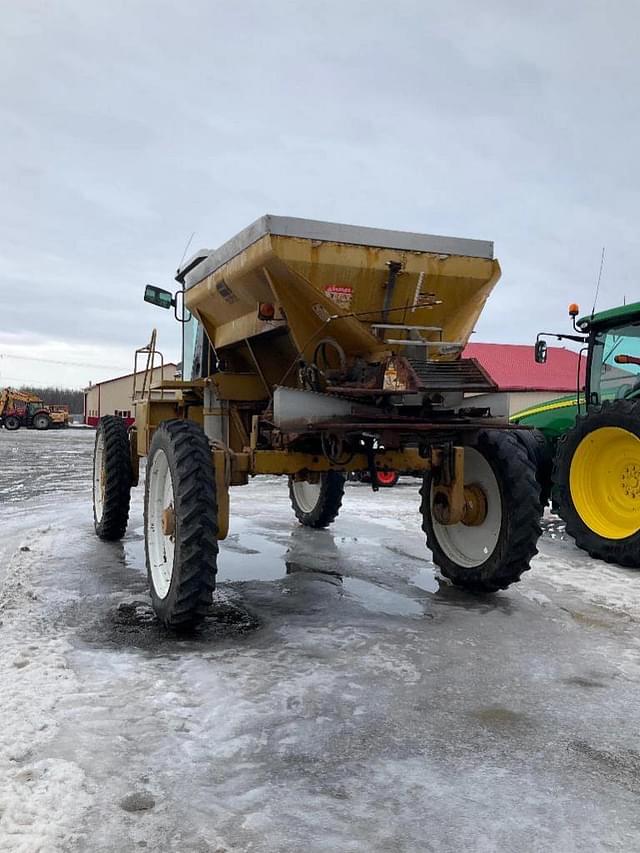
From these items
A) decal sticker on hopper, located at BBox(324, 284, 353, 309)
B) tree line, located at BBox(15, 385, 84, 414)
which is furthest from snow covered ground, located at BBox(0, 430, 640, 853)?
tree line, located at BBox(15, 385, 84, 414)

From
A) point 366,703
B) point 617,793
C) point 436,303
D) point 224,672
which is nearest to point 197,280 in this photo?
point 436,303

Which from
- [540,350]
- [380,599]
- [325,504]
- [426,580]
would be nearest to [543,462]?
[540,350]

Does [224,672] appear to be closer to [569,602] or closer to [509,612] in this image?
[509,612]

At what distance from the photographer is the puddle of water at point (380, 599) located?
5008mm

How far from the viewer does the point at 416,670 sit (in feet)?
12.6

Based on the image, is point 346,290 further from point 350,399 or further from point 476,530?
point 476,530

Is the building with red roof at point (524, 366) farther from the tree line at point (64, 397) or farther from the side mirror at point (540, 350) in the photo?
the tree line at point (64, 397)

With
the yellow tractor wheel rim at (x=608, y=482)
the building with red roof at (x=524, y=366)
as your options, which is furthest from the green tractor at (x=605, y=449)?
the building with red roof at (x=524, y=366)

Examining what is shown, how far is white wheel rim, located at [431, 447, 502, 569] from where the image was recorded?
5336 mm

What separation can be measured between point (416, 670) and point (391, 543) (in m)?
3.71

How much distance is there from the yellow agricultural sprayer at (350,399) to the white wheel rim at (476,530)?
0.01 meters

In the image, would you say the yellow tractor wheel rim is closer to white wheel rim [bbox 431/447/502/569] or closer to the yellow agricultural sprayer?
white wheel rim [bbox 431/447/502/569]

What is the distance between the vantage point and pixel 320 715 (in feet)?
10.6

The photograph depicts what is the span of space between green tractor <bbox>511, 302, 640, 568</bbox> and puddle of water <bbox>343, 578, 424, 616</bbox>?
7.87 ft
